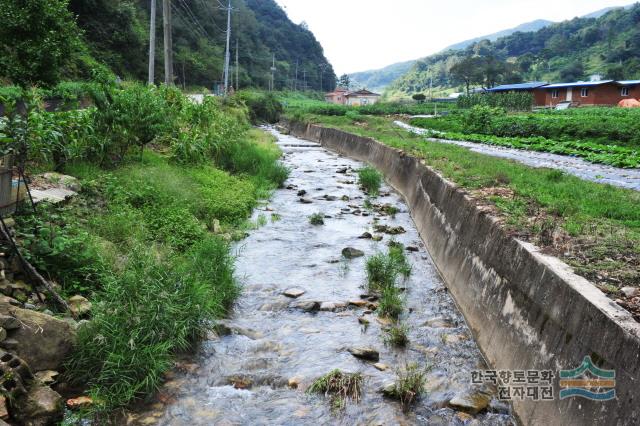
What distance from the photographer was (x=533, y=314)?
5.80 m

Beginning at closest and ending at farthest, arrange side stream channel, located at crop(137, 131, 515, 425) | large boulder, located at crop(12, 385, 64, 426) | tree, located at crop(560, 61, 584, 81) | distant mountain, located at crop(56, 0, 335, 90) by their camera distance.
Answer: large boulder, located at crop(12, 385, 64, 426) < side stream channel, located at crop(137, 131, 515, 425) < distant mountain, located at crop(56, 0, 335, 90) < tree, located at crop(560, 61, 584, 81)

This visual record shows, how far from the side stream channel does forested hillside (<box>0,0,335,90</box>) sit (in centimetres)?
891

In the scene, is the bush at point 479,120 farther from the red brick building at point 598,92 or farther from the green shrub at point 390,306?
the red brick building at point 598,92

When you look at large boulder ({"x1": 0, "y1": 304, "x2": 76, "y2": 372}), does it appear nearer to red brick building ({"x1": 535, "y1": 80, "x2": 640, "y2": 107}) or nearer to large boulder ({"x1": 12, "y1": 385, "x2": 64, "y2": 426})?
large boulder ({"x1": 12, "y1": 385, "x2": 64, "y2": 426})

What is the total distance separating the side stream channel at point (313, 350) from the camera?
5758 mm

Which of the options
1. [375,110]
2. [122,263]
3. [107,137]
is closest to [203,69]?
[375,110]

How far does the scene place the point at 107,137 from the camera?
498 inches

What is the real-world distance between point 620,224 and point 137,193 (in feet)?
29.6

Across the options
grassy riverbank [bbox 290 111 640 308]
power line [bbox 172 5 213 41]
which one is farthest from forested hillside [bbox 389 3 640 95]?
grassy riverbank [bbox 290 111 640 308]

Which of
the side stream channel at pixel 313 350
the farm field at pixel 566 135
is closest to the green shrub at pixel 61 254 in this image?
the side stream channel at pixel 313 350

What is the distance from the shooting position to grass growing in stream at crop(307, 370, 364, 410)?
6039 mm

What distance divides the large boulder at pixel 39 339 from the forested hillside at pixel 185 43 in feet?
35.6

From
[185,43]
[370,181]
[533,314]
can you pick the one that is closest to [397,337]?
[533,314]

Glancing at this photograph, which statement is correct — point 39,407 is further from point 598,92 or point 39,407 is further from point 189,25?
point 189,25
